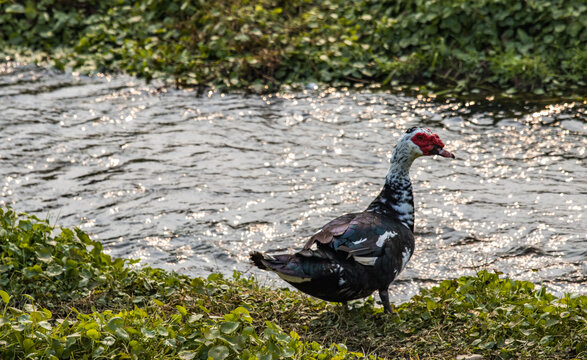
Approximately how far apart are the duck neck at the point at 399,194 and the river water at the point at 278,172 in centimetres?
84

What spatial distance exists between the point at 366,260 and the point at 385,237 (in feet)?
0.99

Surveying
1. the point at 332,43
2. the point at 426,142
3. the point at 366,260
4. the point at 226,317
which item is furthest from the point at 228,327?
the point at 332,43

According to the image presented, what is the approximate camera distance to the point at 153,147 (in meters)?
9.45

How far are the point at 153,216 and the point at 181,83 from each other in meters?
3.59

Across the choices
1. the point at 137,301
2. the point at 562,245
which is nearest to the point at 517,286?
the point at 562,245

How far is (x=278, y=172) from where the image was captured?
29.1 ft

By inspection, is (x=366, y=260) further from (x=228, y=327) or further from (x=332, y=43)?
(x=332, y=43)

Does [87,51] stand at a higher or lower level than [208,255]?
higher

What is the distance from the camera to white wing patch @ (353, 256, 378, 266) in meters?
5.47

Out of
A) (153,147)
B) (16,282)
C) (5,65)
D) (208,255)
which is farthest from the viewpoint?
(5,65)

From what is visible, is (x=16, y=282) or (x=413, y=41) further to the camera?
(x=413, y=41)

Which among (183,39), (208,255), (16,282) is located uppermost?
(183,39)

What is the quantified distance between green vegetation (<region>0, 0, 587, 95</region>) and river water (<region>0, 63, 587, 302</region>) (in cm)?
46

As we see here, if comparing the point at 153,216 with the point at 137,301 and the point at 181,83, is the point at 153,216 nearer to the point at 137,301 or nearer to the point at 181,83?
the point at 137,301
